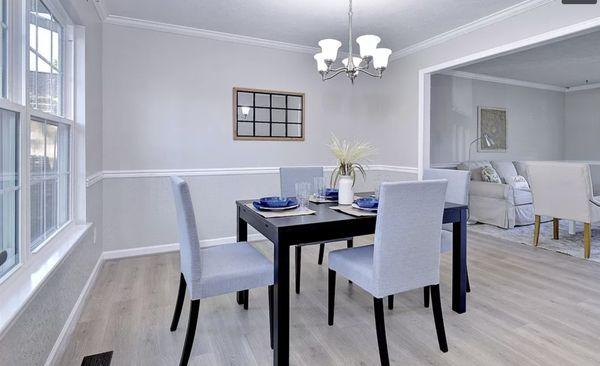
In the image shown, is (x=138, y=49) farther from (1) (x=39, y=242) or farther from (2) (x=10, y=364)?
(2) (x=10, y=364)

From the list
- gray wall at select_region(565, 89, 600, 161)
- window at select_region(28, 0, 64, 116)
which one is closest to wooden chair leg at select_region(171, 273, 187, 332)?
window at select_region(28, 0, 64, 116)

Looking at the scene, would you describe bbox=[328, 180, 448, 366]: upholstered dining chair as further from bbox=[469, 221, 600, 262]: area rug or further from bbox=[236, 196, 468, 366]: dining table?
bbox=[469, 221, 600, 262]: area rug

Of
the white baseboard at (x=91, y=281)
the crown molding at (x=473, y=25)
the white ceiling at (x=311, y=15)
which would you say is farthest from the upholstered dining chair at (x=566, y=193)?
the white baseboard at (x=91, y=281)

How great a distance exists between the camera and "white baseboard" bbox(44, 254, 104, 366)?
67.0 inches

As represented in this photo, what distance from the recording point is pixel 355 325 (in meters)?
2.13

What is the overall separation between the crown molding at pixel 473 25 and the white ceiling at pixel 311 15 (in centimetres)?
7

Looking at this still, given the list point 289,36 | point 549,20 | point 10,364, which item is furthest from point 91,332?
point 549,20

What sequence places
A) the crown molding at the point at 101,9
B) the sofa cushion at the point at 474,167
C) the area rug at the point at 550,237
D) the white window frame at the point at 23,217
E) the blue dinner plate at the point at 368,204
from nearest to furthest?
the white window frame at the point at 23,217 → the blue dinner plate at the point at 368,204 → the crown molding at the point at 101,9 → the area rug at the point at 550,237 → the sofa cushion at the point at 474,167

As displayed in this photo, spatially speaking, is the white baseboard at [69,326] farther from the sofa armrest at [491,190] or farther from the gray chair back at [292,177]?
the sofa armrest at [491,190]

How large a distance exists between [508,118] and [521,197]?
2314 millimetres

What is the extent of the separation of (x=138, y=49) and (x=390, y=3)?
8.11ft

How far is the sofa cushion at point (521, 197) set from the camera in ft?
15.3

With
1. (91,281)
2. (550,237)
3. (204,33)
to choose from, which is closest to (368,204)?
(91,281)

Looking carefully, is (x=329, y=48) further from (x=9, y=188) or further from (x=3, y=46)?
(x=9, y=188)
